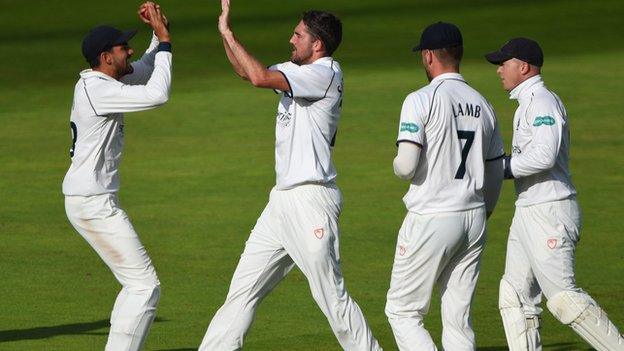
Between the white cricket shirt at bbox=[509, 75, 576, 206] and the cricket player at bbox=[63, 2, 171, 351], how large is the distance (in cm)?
242

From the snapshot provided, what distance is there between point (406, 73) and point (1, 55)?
9.01 meters

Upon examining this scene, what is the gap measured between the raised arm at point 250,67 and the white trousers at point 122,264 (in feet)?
4.70

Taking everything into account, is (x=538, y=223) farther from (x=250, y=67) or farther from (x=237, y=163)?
(x=237, y=163)

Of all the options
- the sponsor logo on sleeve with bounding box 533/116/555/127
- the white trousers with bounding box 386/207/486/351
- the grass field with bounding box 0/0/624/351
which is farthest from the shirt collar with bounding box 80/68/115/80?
the sponsor logo on sleeve with bounding box 533/116/555/127

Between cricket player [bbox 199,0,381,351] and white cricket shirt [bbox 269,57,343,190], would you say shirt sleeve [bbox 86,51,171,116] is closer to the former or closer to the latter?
cricket player [bbox 199,0,381,351]

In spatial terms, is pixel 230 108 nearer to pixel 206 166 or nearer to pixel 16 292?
pixel 206 166

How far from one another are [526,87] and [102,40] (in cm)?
296

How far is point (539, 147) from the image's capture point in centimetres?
898

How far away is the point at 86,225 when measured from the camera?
9.29m

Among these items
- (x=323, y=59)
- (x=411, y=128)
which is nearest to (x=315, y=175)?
(x=323, y=59)

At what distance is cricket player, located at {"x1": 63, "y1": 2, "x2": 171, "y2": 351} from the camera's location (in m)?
9.09

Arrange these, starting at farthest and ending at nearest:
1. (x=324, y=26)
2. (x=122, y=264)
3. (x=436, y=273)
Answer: (x=122, y=264) < (x=324, y=26) < (x=436, y=273)

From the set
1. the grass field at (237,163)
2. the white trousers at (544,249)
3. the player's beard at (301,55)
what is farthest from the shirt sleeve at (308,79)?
the grass field at (237,163)

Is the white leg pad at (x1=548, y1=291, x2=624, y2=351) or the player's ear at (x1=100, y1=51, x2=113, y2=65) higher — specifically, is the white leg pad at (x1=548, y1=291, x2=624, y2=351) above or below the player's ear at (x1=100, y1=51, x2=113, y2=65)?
below
